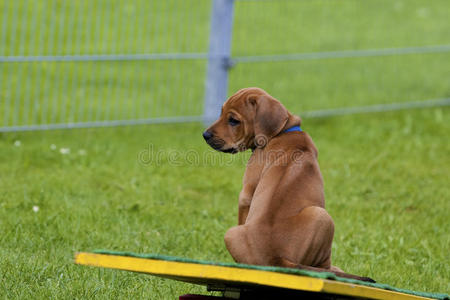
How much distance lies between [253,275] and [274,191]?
649 millimetres

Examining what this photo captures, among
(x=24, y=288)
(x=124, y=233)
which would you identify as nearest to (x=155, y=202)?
(x=124, y=233)

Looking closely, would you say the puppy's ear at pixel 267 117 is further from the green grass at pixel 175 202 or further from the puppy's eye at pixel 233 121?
the green grass at pixel 175 202

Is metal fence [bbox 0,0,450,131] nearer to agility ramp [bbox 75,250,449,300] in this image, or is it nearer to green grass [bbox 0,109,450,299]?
green grass [bbox 0,109,450,299]

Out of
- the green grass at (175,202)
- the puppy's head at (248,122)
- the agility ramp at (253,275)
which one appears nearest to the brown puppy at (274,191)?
the puppy's head at (248,122)

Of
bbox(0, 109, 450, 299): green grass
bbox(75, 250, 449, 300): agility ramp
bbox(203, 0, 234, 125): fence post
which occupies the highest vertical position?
bbox(203, 0, 234, 125): fence post

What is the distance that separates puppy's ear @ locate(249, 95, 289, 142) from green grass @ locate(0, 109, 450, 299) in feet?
4.24

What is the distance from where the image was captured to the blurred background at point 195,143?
17.4 feet

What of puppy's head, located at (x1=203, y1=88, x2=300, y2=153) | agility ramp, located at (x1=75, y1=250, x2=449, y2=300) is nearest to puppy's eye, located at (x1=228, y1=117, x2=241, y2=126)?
puppy's head, located at (x1=203, y1=88, x2=300, y2=153)

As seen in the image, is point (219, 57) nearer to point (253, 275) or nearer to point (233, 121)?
point (233, 121)

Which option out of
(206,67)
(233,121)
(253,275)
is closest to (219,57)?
(206,67)

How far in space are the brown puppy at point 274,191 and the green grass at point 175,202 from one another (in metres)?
1.14

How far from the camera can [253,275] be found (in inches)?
119

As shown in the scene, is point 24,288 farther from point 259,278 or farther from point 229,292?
point 259,278

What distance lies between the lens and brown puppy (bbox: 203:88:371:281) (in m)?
3.52
